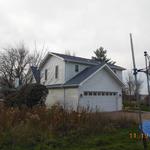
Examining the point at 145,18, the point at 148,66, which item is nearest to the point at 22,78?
the point at 145,18

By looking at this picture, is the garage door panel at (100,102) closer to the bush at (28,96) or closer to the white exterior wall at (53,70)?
the white exterior wall at (53,70)

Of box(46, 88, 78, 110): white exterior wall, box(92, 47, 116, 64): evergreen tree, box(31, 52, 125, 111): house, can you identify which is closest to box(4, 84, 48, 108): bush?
box(46, 88, 78, 110): white exterior wall

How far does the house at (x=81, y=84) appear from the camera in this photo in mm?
20188

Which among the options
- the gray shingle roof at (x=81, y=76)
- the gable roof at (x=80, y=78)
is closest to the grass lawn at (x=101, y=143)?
the gable roof at (x=80, y=78)

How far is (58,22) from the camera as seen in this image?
16.5 meters

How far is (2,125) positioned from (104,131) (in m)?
4.59

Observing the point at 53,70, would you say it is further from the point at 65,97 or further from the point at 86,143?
the point at 86,143

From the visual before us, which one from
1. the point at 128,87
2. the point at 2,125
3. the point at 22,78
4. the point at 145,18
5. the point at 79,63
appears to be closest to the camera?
the point at 2,125

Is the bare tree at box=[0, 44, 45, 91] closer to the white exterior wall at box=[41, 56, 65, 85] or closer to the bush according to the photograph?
the white exterior wall at box=[41, 56, 65, 85]

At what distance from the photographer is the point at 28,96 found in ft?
60.2

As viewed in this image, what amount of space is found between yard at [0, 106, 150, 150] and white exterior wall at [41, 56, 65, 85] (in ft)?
38.3

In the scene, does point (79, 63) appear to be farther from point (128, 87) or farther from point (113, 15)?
point (128, 87)

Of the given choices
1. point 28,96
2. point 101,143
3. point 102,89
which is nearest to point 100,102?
point 102,89

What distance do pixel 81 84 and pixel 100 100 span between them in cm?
353
